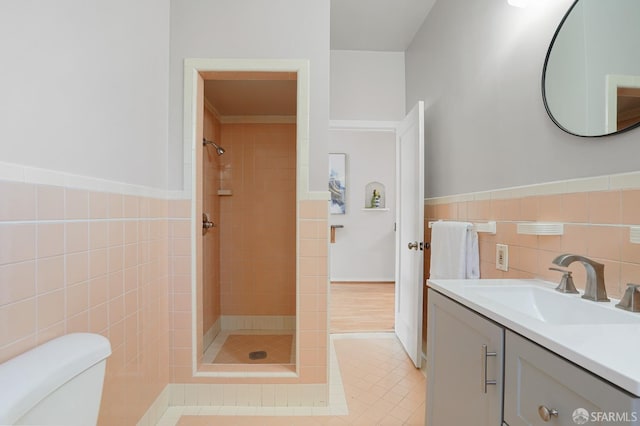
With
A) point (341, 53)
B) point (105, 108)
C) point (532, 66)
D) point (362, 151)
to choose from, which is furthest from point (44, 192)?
point (362, 151)

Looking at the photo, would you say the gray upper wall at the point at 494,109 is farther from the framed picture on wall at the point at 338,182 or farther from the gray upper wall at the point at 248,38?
the framed picture on wall at the point at 338,182

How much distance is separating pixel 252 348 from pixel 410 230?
163 cm

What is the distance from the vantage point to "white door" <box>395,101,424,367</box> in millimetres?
2188

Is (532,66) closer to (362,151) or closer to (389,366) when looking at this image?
(389,366)

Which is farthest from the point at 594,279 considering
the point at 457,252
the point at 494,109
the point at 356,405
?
the point at 356,405

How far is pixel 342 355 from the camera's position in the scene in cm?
243

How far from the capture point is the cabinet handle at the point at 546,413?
61cm

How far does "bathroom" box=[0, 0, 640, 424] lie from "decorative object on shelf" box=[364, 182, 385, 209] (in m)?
2.60

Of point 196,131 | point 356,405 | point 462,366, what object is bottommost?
point 356,405

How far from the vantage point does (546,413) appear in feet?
2.04

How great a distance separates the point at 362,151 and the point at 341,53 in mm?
2252

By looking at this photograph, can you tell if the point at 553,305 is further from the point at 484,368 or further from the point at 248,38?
the point at 248,38

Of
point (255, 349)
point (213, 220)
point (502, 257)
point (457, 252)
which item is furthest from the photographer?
point (213, 220)

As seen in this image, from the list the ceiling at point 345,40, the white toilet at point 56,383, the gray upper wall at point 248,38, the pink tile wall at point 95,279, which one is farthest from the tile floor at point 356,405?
the ceiling at point 345,40
